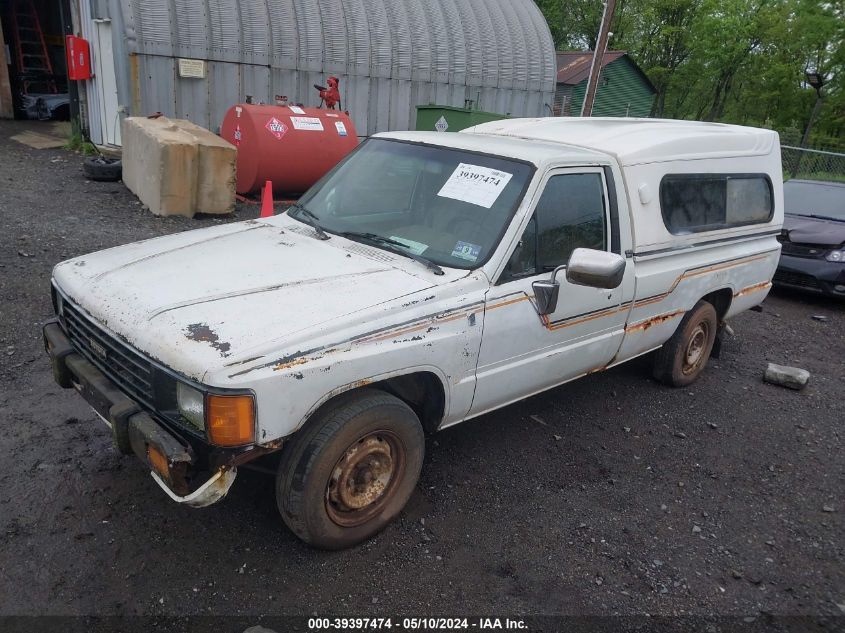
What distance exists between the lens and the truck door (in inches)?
130

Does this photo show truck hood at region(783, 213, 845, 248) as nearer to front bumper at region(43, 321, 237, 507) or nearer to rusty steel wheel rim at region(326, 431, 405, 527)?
rusty steel wheel rim at region(326, 431, 405, 527)

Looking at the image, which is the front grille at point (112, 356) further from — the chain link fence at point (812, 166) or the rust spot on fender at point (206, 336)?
the chain link fence at point (812, 166)

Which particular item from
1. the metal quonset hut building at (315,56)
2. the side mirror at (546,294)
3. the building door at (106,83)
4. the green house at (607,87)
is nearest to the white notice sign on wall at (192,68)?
the metal quonset hut building at (315,56)

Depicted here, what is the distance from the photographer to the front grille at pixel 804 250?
26.8ft

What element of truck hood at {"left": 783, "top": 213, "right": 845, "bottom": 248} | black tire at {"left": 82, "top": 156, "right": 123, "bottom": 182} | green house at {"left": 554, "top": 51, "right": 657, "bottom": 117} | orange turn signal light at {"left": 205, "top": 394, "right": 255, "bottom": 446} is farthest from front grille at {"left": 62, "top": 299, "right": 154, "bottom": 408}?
green house at {"left": 554, "top": 51, "right": 657, "bottom": 117}

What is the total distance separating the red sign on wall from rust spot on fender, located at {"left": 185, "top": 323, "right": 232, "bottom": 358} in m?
12.0

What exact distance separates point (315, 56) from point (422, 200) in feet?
36.4

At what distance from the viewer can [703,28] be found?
34188 mm

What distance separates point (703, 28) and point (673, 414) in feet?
119

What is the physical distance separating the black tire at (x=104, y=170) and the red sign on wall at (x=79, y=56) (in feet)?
Result: 10.6

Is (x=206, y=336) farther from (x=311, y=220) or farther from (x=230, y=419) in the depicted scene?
(x=311, y=220)

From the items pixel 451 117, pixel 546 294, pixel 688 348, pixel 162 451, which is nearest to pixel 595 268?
pixel 546 294

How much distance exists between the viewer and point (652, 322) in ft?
14.6

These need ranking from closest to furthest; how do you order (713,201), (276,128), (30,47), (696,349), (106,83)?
(713,201) < (696,349) < (276,128) < (106,83) < (30,47)
